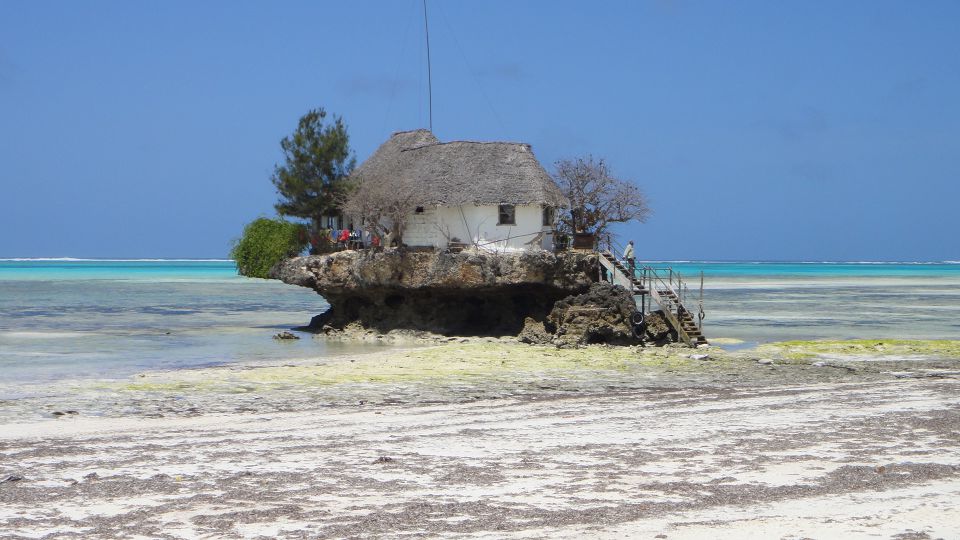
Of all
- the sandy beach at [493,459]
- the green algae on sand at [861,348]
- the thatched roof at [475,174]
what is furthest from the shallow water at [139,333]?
the green algae on sand at [861,348]

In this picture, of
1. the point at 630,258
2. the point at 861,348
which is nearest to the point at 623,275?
the point at 630,258

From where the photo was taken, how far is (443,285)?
109ft

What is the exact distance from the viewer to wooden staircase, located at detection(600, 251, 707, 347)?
1197 inches

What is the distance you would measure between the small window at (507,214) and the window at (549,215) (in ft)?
3.36

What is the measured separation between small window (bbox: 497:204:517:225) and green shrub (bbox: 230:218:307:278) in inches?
Answer: 1691

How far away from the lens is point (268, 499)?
10.9 metres

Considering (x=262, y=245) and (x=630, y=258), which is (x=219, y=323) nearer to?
(x=630, y=258)

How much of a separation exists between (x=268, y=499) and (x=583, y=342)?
65.1 ft

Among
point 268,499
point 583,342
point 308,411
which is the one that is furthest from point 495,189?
point 268,499

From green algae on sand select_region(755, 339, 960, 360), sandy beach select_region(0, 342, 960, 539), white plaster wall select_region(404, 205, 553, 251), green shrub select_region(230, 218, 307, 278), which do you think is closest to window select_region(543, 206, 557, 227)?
white plaster wall select_region(404, 205, 553, 251)

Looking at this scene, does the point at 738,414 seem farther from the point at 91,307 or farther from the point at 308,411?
the point at 91,307

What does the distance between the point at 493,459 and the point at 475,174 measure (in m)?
21.8

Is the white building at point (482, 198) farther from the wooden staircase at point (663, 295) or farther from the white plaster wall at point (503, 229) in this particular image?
the wooden staircase at point (663, 295)

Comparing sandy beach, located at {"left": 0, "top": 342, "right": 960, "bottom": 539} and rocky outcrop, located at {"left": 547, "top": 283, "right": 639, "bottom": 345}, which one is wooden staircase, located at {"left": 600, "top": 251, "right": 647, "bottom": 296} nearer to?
rocky outcrop, located at {"left": 547, "top": 283, "right": 639, "bottom": 345}
